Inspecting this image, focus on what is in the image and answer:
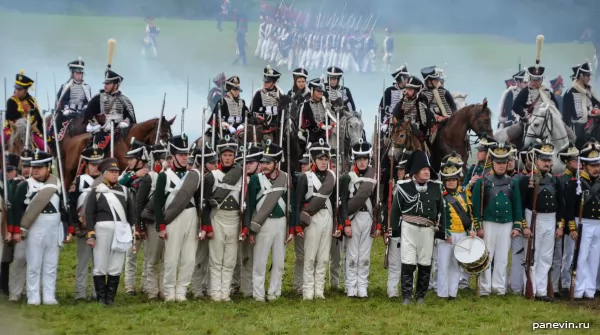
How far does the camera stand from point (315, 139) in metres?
20.3

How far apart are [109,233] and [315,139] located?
243 inches

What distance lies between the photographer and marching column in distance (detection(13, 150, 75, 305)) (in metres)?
14.8

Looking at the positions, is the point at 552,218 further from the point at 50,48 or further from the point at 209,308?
the point at 50,48

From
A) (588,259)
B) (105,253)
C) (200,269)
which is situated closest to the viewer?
(105,253)

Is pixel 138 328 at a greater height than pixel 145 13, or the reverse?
pixel 145 13

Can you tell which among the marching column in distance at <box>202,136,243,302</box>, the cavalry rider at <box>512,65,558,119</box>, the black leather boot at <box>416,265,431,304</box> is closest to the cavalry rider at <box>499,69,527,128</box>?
the cavalry rider at <box>512,65,558,119</box>

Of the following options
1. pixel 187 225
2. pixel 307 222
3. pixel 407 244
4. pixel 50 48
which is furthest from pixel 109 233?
pixel 50 48

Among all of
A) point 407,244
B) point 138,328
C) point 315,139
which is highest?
point 315,139

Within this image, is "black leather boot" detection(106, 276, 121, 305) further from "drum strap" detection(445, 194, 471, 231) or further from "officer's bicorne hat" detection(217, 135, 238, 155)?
"drum strap" detection(445, 194, 471, 231)

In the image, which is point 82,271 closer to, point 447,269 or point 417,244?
point 417,244

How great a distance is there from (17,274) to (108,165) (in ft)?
5.76

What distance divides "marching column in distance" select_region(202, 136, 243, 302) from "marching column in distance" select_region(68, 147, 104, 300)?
1409 millimetres

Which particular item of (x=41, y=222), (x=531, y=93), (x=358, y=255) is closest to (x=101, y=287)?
(x=41, y=222)

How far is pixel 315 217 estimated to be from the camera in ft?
51.9
